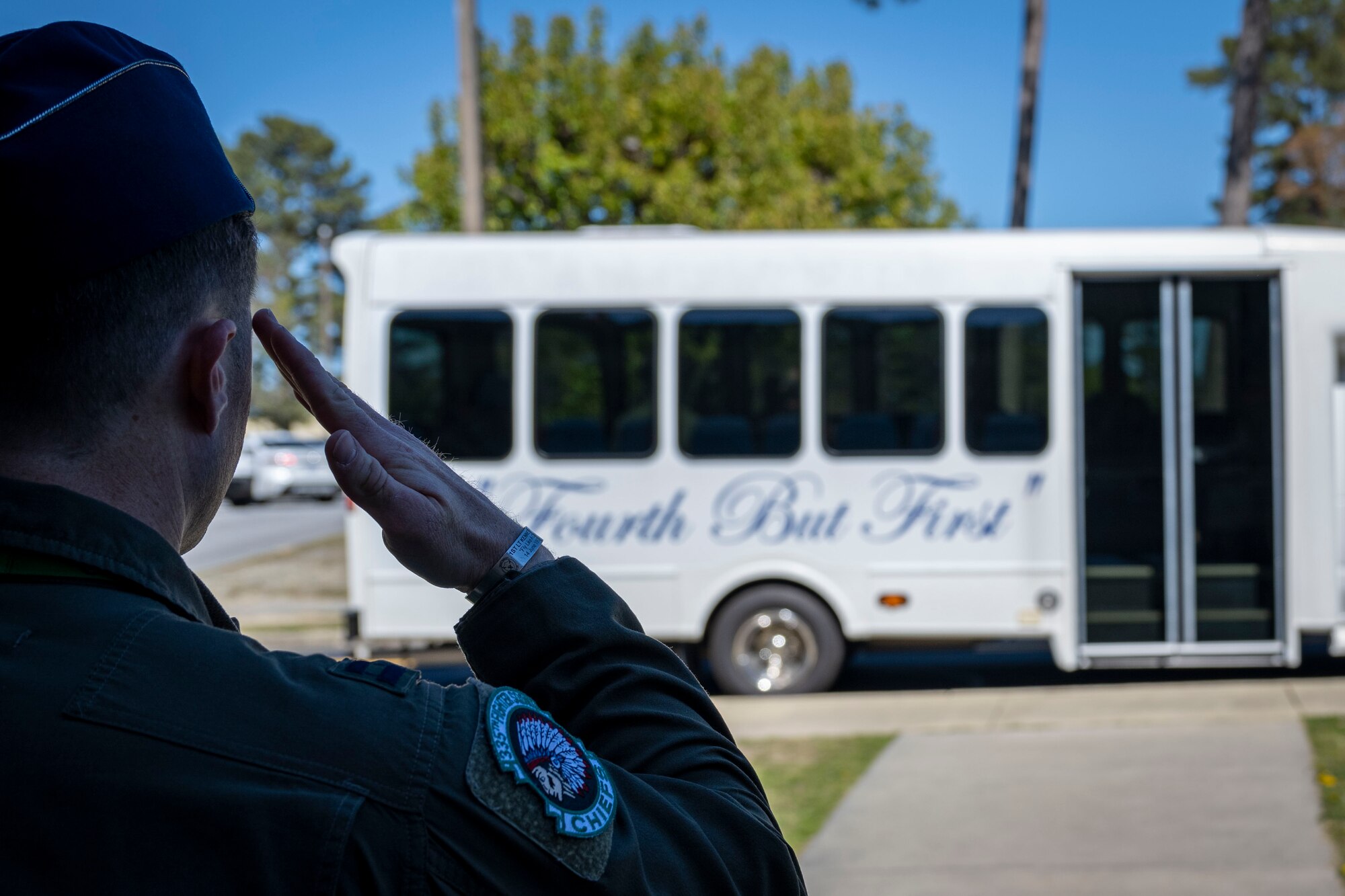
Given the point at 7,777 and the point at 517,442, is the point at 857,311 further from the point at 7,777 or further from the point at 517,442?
the point at 7,777

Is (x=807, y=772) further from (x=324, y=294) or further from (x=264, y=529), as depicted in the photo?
(x=324, y=294)

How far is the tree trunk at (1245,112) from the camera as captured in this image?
13086 mm

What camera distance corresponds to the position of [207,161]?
1.07 metres

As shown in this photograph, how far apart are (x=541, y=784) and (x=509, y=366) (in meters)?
7.35

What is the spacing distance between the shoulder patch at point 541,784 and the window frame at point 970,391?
7.30 metres

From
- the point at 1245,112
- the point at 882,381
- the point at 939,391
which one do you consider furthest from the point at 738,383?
the point at 1245,112

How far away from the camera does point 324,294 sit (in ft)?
196

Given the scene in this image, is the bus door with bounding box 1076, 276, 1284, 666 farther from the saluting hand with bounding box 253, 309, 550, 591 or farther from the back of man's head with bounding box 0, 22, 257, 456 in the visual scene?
the back of man's head with bounding box 0, 22, 257, 456

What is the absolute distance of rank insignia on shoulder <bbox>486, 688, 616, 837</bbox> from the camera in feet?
3.18

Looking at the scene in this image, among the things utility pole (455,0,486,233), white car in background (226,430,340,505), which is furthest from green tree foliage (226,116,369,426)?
utility pole (455,0,486,233)

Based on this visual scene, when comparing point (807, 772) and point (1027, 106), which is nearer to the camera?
point (807, 772)

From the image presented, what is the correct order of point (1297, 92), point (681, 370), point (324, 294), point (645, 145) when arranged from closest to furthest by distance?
point (681, 370) → point (645, 145) → point (1297, 92) → point (324, 294)

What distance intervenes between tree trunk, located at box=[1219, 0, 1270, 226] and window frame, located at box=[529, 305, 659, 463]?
780cm

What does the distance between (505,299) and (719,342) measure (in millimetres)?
1380
